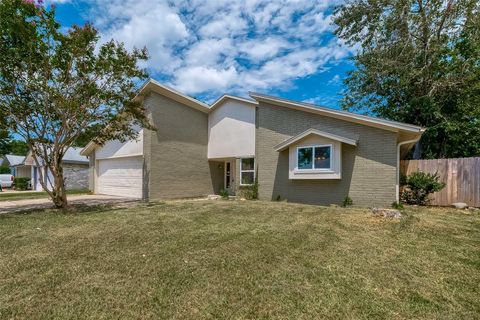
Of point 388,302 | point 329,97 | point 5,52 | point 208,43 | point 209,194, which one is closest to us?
point 388,302

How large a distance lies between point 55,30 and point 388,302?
463 inches

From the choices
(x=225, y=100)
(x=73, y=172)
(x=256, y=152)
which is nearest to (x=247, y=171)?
(x=256, y=152)

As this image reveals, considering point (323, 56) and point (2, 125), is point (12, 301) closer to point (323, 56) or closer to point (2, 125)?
point (2, 125)

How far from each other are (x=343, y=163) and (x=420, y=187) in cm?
320

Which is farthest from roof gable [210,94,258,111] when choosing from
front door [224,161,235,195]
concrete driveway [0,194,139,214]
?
concrete driveway [0,194,139,214]

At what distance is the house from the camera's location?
1004 cm

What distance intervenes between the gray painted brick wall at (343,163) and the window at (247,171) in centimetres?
89

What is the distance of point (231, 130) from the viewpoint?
589 inches

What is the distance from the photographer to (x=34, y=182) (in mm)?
24328

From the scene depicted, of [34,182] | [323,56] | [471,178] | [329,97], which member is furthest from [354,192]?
[34,182]

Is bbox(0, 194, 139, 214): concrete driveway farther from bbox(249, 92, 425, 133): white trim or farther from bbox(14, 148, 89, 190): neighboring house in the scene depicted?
bbox(14, 148, 89, 190): neighboring house

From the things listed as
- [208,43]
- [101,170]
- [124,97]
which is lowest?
[101,170]

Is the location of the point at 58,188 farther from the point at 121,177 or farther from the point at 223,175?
the point at 223,175

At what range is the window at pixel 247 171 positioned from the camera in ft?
46.1
